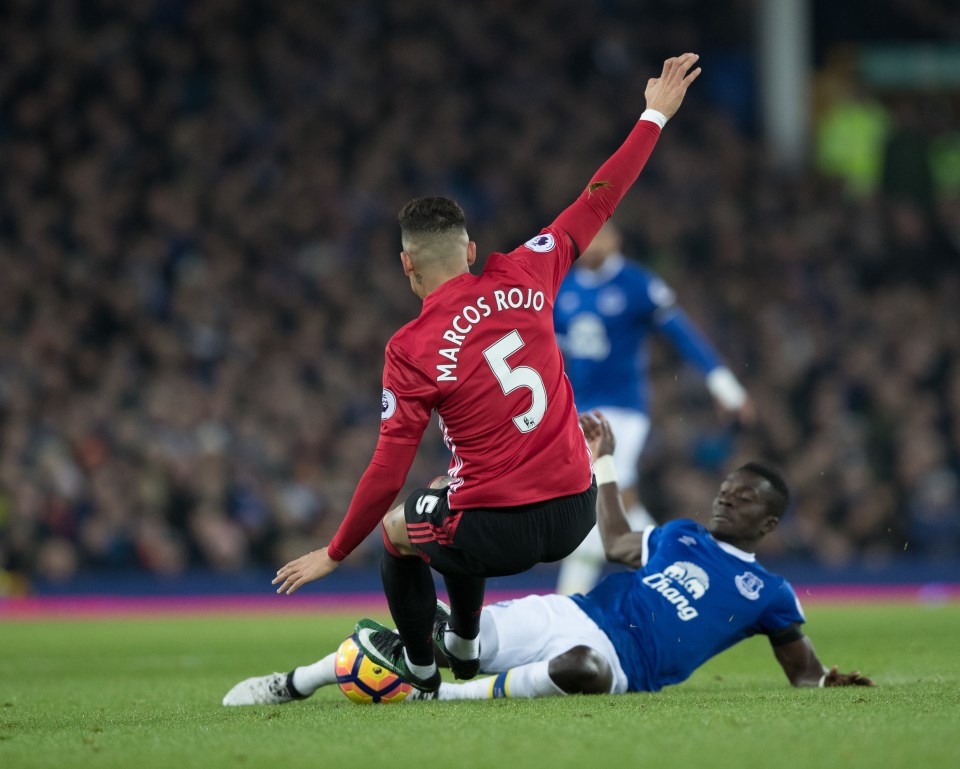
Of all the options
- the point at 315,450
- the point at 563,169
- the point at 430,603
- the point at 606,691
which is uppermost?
the point at 563,169

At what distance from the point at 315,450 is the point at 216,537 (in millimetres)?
1739

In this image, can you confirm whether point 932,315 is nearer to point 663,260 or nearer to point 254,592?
point 663,260

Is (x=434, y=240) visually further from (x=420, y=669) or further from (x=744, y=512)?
(x=744, y=512)

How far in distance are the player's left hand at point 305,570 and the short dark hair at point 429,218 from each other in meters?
1.18

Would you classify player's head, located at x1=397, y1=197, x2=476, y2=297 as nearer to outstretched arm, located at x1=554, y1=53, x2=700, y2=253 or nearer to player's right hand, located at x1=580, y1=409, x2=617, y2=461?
outstretched arm, located at x1=554, y1=53, x2=700, y2=253

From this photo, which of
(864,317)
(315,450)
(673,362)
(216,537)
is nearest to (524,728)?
(216,537)

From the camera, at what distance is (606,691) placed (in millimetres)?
5762

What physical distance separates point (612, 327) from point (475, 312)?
4.22 metres

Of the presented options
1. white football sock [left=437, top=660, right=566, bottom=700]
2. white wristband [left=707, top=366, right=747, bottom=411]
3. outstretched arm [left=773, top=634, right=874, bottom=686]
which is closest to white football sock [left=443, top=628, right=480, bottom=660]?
white football sock [left=437, top=660, right=566, bottom=700]

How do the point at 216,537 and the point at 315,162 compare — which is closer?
the point at 216,537

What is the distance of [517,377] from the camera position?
5051mm

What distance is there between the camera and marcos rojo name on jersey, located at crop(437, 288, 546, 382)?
493cm

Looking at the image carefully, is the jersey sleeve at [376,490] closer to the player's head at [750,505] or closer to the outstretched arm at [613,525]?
the outstretched arm at [613,525]

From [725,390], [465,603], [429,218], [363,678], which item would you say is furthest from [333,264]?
[429,218]
